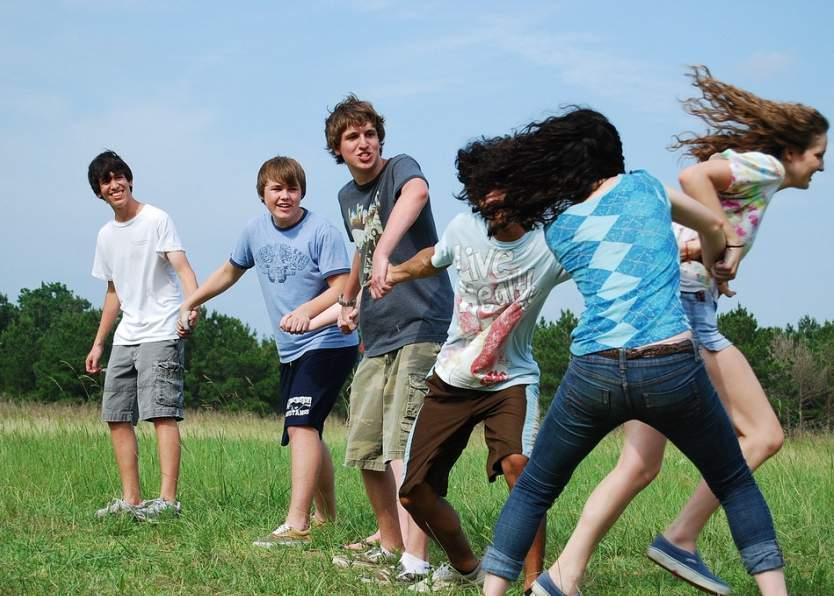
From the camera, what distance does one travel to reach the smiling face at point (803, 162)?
14.2 ft

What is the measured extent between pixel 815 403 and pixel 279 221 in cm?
4060

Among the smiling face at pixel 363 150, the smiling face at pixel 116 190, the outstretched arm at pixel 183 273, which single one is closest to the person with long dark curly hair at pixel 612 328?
the smiling face at pixel 363 150

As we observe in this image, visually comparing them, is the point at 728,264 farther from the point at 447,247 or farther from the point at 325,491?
the point at 325,491

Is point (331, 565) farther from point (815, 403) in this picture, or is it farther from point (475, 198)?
point (815, 403)

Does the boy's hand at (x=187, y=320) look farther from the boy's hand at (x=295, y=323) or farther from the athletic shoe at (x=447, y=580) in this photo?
the athletic shoe at (x=447, y=580)

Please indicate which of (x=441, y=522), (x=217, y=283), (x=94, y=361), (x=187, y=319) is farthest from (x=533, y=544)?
(x=94, y=361)

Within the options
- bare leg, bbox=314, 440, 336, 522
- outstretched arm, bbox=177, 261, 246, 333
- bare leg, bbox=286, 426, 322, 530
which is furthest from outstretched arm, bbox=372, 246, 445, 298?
outstretched arm, bbox=177, 261, 246, 333

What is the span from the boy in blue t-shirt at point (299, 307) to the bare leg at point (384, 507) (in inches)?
19.2

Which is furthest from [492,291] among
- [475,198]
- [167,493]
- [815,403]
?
[815,403]

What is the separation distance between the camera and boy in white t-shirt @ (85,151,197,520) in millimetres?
6688

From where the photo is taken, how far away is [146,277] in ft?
22.3

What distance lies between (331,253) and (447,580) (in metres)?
2.02

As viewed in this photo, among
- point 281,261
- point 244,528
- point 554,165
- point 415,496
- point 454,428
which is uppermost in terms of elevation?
point 554,165

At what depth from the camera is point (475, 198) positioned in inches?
156
